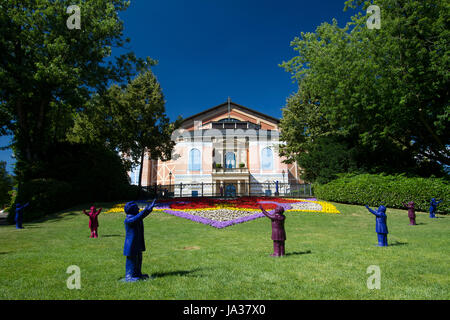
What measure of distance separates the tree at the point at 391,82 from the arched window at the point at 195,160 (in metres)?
24.0

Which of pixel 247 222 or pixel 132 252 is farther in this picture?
pixel 247 222

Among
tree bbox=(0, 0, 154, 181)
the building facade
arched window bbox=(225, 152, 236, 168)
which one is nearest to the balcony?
the building facade

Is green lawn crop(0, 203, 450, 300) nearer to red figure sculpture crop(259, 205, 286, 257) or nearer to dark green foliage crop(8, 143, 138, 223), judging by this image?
red figure sculpture crop(259, 205, 286, 257)

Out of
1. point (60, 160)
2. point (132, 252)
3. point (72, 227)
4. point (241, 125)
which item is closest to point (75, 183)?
point (60, 160)

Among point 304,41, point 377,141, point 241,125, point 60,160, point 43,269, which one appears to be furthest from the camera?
point 241,125

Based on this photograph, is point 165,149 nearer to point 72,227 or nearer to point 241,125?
point 72,227

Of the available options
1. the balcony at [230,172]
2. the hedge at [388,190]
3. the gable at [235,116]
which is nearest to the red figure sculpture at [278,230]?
the hedge at [388,190]

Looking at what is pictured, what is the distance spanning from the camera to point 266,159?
4259 cm

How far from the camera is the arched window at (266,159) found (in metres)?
42.2

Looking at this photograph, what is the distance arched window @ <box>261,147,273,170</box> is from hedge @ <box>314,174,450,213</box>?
68.3 ft

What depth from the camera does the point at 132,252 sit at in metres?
4.30

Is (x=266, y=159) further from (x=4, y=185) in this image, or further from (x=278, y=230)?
(x=4, y=185)

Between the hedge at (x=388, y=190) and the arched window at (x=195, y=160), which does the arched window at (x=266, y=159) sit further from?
the hedge at (x=388, y=190)
